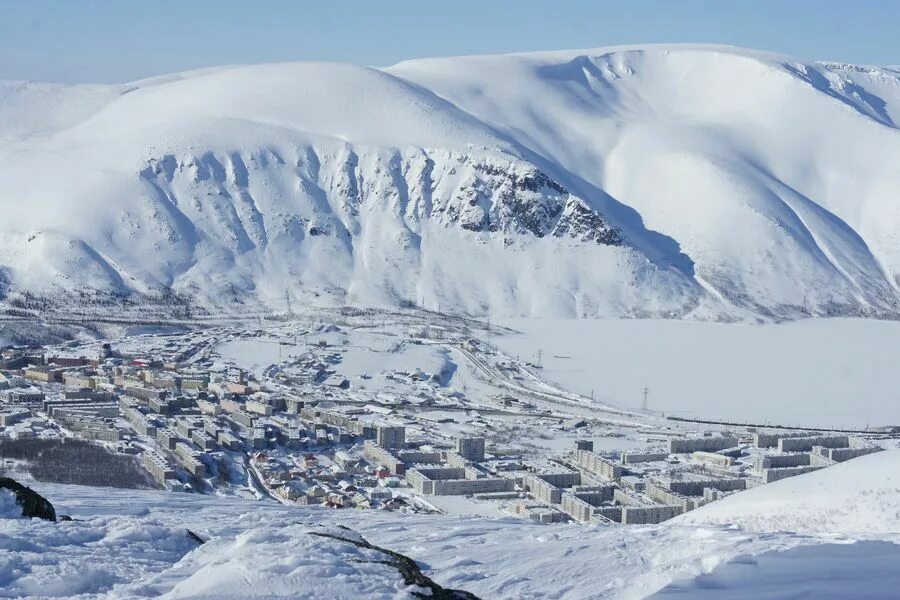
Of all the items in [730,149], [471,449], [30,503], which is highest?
[730,149]

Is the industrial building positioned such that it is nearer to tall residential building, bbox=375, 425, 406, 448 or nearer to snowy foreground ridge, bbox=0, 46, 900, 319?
tall residential building, bbox=375, 425, 406, 448

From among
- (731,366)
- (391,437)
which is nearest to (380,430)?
(391,437)

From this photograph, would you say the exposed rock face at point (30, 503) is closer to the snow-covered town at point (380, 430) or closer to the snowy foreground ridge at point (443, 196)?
the snow-covered town at point (380, 430)

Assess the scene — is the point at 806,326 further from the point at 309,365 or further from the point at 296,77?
the point at 296,77

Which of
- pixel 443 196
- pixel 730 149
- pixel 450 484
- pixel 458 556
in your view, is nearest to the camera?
pixel 458 556

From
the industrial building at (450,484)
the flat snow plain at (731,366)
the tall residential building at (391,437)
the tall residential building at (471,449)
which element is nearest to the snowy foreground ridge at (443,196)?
the flat snow plain at (731,366)

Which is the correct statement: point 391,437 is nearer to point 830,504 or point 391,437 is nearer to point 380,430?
point 380,430
